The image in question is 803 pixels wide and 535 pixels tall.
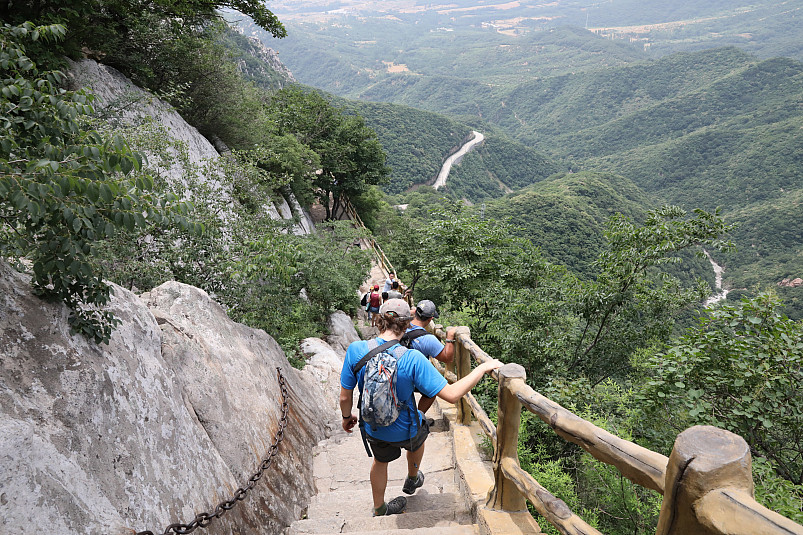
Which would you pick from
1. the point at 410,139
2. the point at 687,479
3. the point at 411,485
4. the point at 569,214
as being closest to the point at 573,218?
the point at 569,214

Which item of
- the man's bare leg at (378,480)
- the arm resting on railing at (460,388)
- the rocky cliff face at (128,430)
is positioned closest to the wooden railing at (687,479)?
the arm resting on railing at (460,388)

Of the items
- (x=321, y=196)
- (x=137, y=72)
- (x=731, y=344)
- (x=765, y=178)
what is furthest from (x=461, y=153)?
(x=731, y=344)

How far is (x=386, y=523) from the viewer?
3.24 metres

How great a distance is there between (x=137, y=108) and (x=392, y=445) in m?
10.1

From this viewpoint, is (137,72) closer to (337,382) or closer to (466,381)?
(337,382)

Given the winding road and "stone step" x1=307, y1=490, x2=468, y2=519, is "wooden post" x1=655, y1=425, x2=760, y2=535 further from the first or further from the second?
the winding road

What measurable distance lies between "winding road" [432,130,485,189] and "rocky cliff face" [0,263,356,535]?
82.3 m

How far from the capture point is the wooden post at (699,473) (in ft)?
4.09

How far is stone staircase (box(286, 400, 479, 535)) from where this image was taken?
3191 millimetres

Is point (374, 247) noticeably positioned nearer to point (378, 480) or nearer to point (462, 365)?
point (462, 365)

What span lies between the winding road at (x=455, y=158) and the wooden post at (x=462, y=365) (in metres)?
81.4

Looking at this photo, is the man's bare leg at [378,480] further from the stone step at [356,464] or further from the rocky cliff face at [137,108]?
the rocky cliff face at [137,108]

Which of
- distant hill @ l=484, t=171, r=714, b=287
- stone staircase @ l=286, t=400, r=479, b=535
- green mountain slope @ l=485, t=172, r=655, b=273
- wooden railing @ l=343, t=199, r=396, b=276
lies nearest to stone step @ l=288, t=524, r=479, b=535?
stone staircase @ l=286, t=400, r=479, b=535

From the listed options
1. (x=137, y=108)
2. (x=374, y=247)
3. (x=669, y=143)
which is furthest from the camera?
(x=669, y=143)
